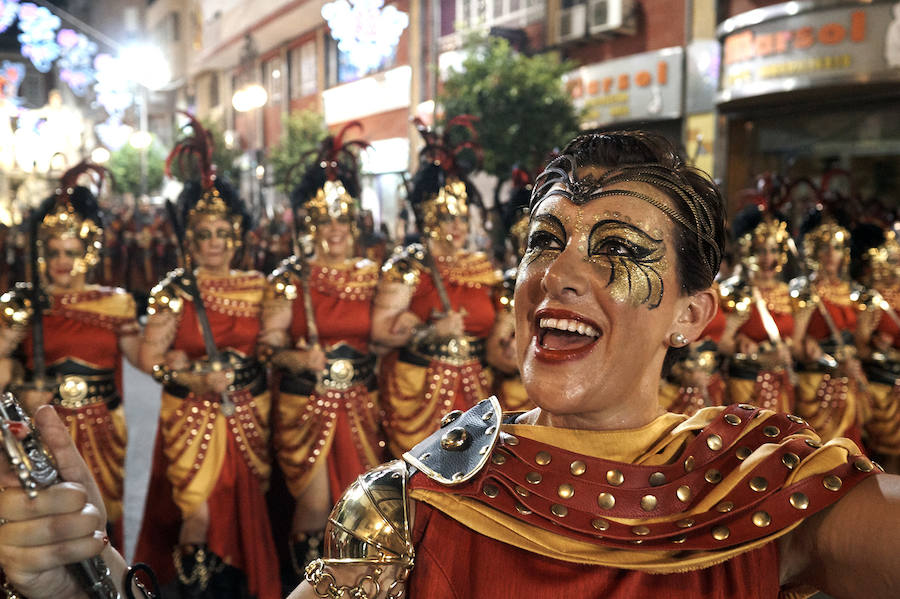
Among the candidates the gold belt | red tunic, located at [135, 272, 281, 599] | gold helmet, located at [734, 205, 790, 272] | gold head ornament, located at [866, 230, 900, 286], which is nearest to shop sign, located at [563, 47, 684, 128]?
gold head ornament, located at [866, 230, 900, 286]

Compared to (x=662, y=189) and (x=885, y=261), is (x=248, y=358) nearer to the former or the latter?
(x=662, y=189)

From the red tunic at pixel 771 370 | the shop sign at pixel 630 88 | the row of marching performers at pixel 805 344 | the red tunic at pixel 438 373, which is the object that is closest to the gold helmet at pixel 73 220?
the red tunic at pixel 438 373

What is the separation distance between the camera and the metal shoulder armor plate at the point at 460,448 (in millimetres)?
1264

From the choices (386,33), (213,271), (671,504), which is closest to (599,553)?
(671,504)

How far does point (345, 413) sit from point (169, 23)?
35.1 metres

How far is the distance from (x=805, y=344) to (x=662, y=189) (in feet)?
13.8

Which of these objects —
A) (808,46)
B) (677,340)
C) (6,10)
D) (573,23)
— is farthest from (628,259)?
(6,10)

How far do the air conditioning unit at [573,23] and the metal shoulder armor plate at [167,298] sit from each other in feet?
39.1

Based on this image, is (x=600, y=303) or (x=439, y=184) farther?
(x=439, y=184)

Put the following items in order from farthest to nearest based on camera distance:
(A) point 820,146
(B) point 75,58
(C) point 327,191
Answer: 1. (B) point 75,58
2. (A) point 820,146
3. (C) point 327,191

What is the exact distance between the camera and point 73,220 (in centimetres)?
378

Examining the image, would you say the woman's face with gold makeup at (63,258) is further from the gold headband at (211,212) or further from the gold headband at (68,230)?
the gold headband at (211,212)

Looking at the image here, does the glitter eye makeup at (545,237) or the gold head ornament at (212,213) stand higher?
the gold head ornament at (212,213)

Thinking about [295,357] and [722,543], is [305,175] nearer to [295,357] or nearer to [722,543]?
[295,357]
